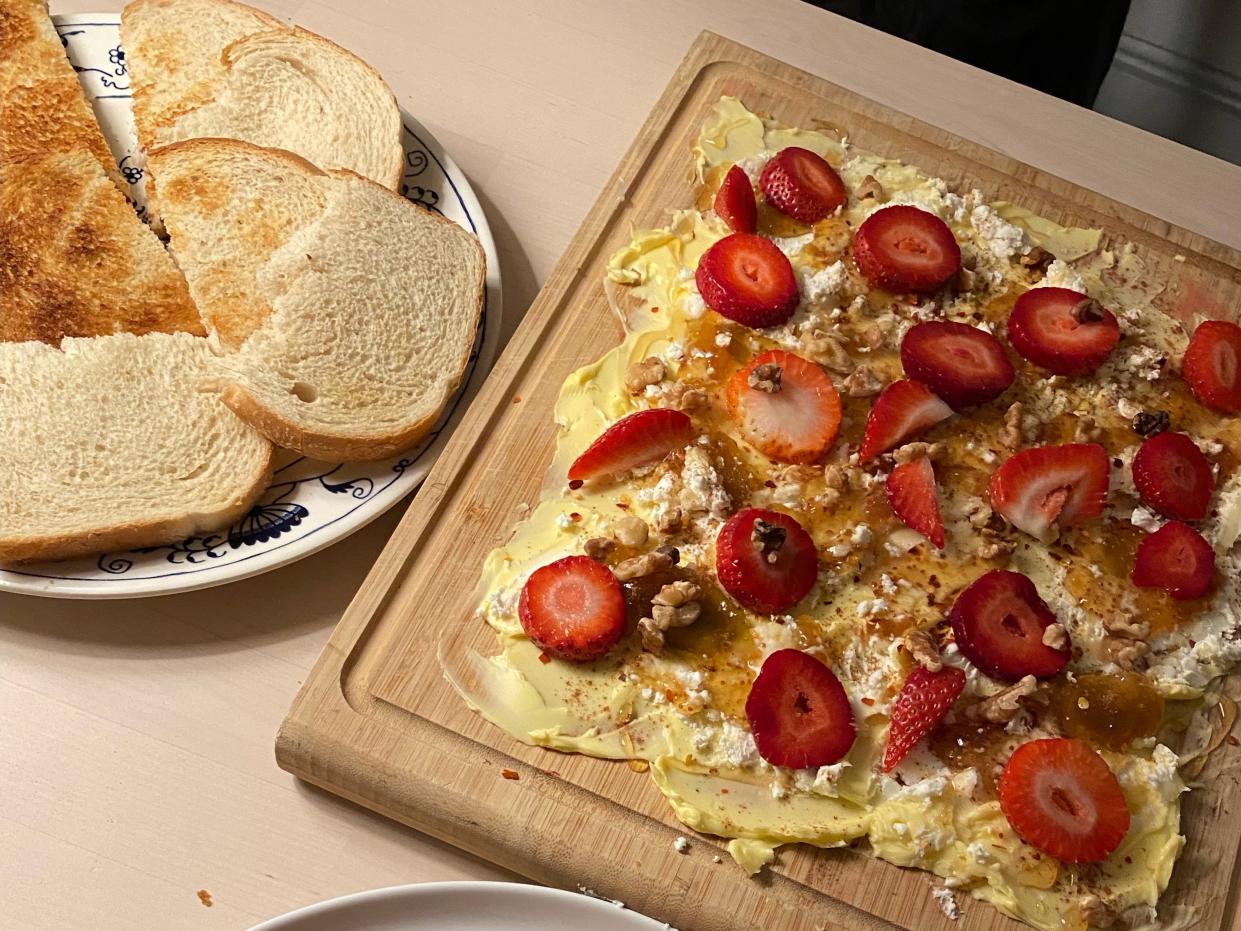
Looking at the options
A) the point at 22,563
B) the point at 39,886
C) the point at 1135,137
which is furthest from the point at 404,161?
the point at 1135,137

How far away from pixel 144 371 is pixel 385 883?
2.81 ft

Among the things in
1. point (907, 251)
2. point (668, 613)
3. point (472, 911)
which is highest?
point (907, 251)

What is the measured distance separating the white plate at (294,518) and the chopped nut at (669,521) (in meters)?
0.38

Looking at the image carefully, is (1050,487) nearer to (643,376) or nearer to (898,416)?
(898,416)

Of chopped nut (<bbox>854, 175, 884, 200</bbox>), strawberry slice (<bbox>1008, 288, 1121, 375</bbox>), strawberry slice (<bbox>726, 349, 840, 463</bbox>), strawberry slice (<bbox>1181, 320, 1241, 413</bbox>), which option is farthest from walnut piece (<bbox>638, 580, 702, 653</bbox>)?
strawberry slice (<bbox>1181, 320, 1241, 413</bbox>)

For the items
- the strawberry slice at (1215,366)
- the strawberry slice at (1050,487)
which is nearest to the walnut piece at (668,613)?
the strawberry slice at (1050,487)

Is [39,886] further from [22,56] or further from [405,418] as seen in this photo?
[22,56]

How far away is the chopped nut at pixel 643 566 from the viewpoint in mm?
1693

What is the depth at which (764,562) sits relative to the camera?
1.70 meters

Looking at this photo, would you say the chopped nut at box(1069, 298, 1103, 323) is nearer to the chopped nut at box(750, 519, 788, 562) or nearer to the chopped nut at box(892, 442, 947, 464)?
the chopped nut at box(892, 442, 947, 464)

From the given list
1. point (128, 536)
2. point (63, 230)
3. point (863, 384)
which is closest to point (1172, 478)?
point (863, 384)

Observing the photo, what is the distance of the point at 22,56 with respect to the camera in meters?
2.24

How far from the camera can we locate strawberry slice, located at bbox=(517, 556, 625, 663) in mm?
1648

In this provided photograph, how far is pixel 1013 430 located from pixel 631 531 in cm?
63
